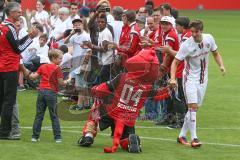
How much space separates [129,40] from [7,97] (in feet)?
12.2

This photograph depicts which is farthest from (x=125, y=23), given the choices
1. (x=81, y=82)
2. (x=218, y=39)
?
(x=218, y=39)

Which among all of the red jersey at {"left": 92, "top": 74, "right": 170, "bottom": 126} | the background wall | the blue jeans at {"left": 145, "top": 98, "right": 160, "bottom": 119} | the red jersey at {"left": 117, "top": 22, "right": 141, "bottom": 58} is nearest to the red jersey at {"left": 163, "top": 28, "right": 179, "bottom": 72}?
the red jersey at {"left": 117, "top": 22, "right": 141, "bottom": 58}

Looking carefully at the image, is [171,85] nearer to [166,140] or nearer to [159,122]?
[166,140]

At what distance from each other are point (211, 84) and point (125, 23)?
596 cm

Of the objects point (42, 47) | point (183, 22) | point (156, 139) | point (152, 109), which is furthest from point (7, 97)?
point (42, 47)

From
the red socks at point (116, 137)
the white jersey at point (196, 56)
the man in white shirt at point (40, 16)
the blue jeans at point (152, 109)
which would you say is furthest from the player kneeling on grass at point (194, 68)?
the man in white shirt at point (40, 16)

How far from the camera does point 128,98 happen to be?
1134cm

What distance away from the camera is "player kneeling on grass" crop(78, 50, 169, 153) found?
11.3 meters

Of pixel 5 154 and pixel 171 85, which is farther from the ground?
pixel 171 85

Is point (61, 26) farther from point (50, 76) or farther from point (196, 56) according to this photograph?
point (196, 56)

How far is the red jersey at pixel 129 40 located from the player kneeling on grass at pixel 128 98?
295cm

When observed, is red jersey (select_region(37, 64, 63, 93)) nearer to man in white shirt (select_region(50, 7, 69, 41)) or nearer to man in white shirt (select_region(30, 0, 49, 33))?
man in white shirt (select_region(50, 7, 69, 41))

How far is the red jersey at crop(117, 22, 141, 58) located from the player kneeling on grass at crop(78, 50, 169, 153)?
2.95 metres

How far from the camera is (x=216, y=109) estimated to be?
1623 centimetres
